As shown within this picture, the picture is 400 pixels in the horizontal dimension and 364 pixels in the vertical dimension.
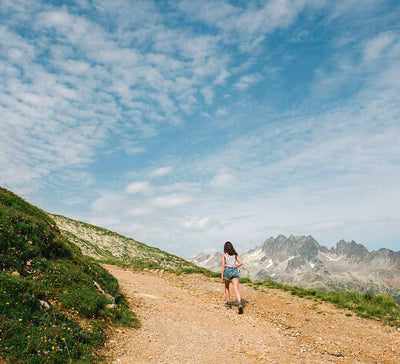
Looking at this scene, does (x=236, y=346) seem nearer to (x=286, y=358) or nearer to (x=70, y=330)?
(x=286, y=358)

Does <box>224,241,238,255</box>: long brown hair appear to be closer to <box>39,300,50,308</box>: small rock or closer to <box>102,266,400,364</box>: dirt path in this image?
<box>102,266,400,364</box>: dirt path

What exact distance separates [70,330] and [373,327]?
44.1 feet

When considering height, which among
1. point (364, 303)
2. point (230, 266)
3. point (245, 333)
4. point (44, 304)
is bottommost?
point (245, 333)

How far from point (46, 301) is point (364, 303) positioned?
1678 cm

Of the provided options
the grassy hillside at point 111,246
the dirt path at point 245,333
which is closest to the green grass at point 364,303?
the dirt path at point 245,333

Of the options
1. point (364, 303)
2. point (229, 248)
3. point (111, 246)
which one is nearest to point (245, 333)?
point (229, 248)

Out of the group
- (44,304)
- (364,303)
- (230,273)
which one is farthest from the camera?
(364,303)

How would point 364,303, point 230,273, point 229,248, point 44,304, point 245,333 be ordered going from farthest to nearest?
point 364,303, point 229,248, point 230,273, point 245,333, point 44,304

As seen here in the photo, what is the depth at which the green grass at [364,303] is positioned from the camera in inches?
642

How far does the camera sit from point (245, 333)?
13328 mm

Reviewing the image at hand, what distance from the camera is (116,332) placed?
37.2 feet

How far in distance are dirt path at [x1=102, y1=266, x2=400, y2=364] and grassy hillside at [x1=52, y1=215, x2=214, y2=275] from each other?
759 inches

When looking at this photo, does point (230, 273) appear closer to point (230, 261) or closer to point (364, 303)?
point (230, 261)

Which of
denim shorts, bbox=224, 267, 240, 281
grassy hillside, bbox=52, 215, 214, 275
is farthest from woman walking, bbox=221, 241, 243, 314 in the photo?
grassy hillside, bbox=52, 215, 214, 275
